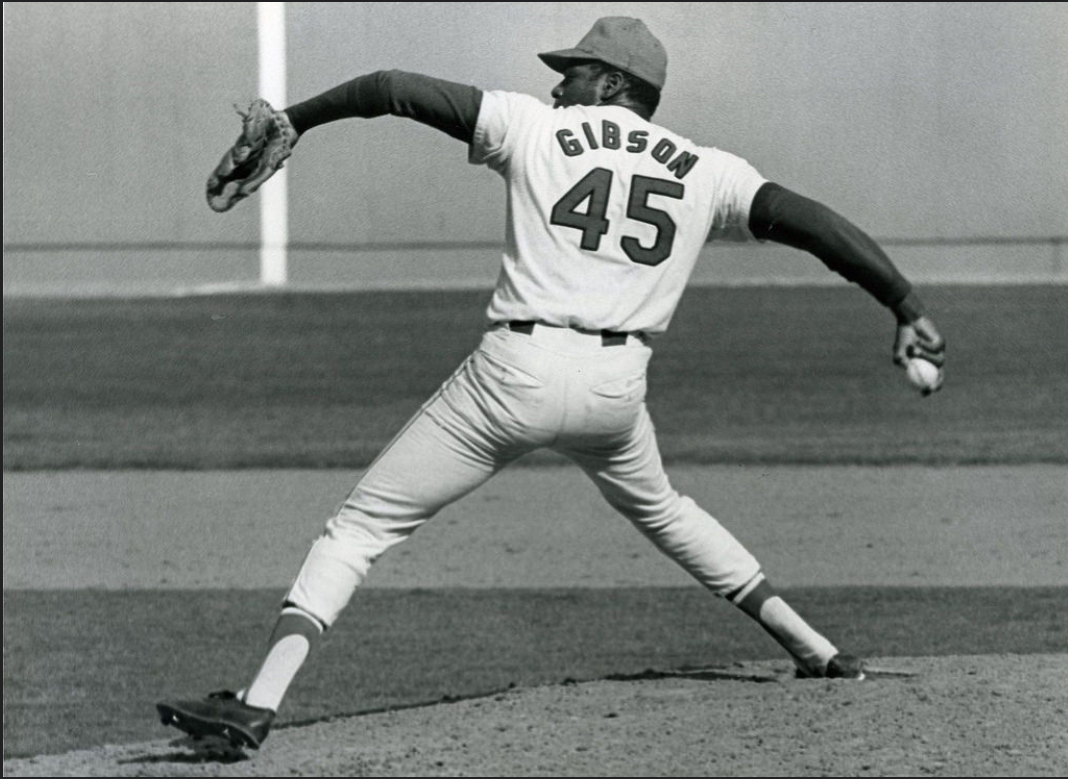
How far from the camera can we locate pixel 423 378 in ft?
52.3

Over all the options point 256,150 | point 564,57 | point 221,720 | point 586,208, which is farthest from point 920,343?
point 221,720

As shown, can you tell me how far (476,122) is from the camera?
4.17 meters

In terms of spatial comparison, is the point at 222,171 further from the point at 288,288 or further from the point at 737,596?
the point at 288,288

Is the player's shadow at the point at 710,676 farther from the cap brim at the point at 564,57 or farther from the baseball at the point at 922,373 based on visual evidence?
the cap brim at the point at 564,57

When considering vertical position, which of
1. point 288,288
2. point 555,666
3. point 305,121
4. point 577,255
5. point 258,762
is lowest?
point 288,288

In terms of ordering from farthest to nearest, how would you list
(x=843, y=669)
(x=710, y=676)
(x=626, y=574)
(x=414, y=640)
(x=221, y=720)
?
(x=626, y=574) < (x=414, y=640) < (x=710, y=676) < (x=843, y=669) < (x=221, y=720)

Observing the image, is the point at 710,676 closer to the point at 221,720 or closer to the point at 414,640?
the point at 221,720

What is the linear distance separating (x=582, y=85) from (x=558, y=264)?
49 cm

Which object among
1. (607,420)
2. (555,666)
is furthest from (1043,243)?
(607,420)

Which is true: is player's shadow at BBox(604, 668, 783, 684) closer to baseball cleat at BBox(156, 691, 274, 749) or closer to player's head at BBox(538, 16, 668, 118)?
Answer: baseball cleat at BBox(156, 691, 274, 749)

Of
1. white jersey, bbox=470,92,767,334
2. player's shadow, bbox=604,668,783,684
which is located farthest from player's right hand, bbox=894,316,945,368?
player's shadow, bbox=604,668,783,684

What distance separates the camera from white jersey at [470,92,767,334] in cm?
416

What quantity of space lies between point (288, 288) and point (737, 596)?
2172 centimetres

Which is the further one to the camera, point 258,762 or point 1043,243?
point 1043,243
